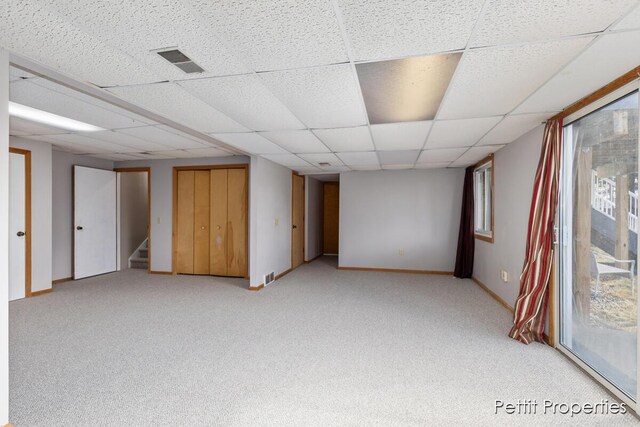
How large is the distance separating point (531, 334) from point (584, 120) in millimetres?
1942

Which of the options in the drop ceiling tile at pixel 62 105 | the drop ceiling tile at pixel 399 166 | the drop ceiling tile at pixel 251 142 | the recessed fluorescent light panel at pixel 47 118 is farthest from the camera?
the drop ceiling tile at pixel 399 166

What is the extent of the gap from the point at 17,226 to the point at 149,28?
14.6 feet

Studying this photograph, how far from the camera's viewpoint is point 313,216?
819 centimetres

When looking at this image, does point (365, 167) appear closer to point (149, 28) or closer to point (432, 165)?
point (432, 165)

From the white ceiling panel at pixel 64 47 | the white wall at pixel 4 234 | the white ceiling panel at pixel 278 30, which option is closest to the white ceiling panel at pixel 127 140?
the white ceiling panel at pixel 64 47

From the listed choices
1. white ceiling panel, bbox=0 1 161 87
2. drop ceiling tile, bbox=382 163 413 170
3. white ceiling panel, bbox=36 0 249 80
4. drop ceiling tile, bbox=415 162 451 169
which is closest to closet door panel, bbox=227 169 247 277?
drop ceiling tile, bbox=382 163 413 170

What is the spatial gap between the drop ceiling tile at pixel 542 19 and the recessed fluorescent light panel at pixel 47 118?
379 centimetres

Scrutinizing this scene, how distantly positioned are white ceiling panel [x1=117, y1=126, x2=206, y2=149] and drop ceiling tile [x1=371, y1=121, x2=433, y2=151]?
8.06 ft

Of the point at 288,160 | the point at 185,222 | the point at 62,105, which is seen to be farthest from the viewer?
the point at 185,222

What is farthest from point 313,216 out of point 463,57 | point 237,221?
point 463,57

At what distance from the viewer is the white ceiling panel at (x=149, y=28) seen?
4.51 feet

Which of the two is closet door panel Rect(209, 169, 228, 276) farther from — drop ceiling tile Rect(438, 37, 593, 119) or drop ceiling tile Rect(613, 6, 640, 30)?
drop ceiling tile Rect(613, 6, 640, 30)

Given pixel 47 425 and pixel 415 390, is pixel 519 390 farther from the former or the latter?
pixel 47 425

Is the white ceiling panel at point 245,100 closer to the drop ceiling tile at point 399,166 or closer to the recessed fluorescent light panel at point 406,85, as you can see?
the recessed fluorescent light panel at point 406,85
